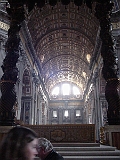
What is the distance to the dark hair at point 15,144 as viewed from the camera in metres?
1.03

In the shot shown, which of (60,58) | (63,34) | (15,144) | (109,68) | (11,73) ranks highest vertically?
(63,34)

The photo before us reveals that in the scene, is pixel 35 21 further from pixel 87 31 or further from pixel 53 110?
pixel 53 110

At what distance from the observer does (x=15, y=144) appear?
1049 millimetres

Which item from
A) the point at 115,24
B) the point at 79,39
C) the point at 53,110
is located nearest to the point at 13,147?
the point at 115,24

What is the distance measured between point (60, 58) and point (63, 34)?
5796mm

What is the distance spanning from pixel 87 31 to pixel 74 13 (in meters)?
2.36

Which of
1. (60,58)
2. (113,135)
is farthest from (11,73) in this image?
(60,58)

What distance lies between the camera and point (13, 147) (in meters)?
1.04

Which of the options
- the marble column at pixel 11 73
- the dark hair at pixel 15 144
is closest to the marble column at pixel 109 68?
the marble column at pixel 11 73

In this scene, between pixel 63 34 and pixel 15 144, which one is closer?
pixel 15 144

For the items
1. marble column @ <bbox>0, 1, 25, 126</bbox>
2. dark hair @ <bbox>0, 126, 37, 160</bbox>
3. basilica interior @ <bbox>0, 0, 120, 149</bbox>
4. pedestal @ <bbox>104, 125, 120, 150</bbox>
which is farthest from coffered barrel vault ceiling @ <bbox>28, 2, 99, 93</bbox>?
dark hair @ <bbox>0, 126, 37, 160</bbox>

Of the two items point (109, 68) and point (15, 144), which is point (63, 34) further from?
point (15, 144)

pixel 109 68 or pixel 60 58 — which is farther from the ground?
pixel 60 58

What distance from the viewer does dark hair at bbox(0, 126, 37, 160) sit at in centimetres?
103
